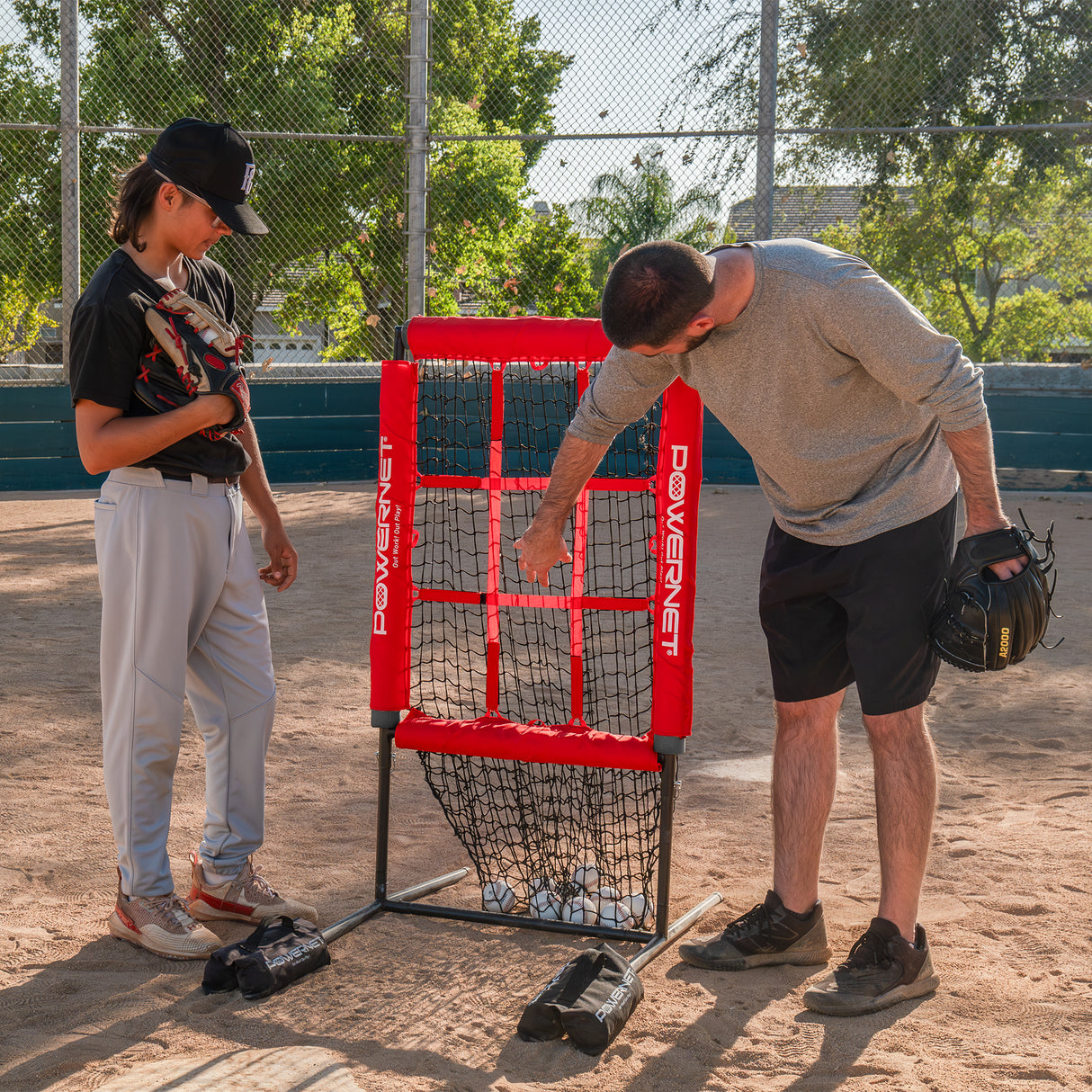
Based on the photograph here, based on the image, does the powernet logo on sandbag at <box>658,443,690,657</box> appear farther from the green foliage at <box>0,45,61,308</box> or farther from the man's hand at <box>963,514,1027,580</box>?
the green foliage at <box>0,45,61,308</box>

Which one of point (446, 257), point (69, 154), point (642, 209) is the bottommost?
point (446, 257)

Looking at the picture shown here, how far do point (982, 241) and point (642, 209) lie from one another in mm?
12963

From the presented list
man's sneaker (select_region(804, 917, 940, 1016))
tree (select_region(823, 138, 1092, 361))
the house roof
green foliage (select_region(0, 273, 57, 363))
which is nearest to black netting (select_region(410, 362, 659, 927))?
man's sneaker (select_region(804, 917, 940, 1016))

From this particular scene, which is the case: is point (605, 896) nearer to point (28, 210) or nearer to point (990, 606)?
point (990, 606)

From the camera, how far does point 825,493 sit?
2.83 m

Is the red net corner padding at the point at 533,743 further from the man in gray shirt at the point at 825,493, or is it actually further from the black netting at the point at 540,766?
the man in gray shirt at the point at 825,493

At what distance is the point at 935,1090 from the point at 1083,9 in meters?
12.8

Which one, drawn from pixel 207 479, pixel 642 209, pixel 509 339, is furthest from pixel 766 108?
pixel 642 209

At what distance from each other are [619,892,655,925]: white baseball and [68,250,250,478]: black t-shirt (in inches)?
64.8

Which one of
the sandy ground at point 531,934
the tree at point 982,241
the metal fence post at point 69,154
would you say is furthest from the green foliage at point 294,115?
the sandy ground at point 531,934

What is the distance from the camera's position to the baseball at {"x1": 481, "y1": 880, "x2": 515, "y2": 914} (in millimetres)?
3275

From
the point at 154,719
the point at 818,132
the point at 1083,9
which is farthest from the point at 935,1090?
the point at 1083,9

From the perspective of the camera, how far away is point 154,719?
289 centimetres

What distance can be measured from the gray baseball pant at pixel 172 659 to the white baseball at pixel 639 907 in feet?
3.45
